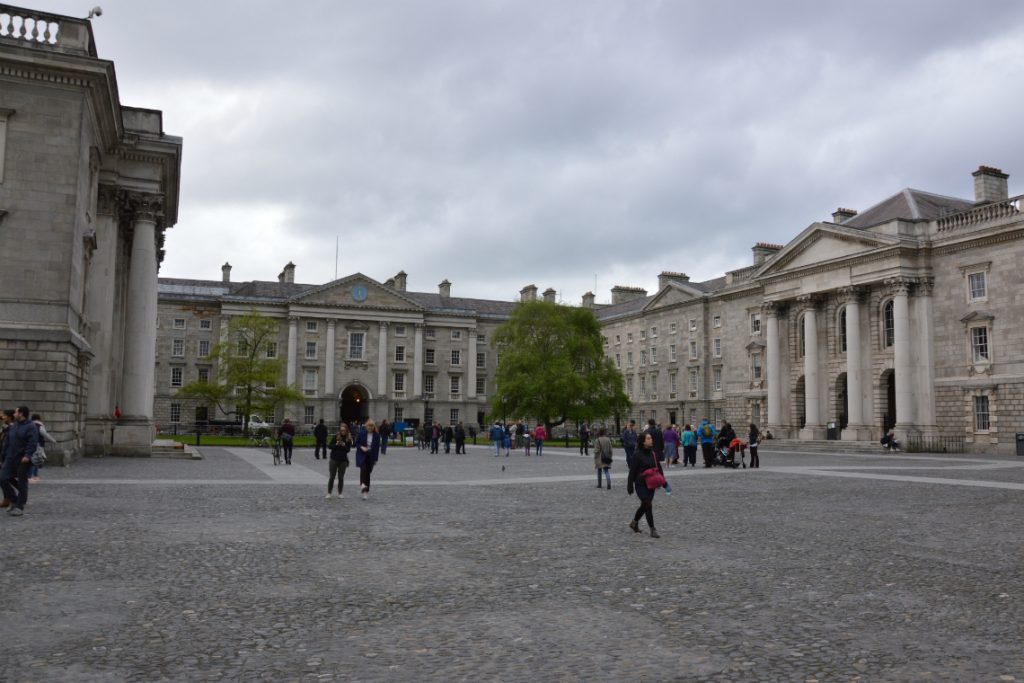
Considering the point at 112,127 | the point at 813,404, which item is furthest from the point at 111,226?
the point at 813,404

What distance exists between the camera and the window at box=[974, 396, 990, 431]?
4359 cm

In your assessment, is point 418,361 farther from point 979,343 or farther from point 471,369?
point 979,343

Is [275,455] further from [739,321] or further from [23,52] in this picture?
[739,321]

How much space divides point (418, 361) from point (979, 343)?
5524 cm

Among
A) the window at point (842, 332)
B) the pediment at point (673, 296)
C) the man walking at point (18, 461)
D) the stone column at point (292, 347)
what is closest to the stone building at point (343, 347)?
the stone column at point (292, 347)

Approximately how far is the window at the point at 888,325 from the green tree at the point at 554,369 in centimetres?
1897

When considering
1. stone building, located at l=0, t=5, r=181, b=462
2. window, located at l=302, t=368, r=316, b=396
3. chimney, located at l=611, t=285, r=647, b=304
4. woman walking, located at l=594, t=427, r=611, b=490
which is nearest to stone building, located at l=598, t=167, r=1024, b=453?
chimney, located at l=611, t=285, r=647, b=304

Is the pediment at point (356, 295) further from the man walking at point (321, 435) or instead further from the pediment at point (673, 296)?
the man walking at point (321, 435)

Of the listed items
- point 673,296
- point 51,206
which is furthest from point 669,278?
point 51,206

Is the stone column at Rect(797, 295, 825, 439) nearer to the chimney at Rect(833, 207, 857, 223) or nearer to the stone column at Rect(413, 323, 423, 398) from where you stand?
the chimney at Rect(833, 207, 857, 223)

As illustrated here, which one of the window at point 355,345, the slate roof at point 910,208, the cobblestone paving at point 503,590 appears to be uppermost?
the slate roof at point 910,208

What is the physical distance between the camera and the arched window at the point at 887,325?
4912 cm

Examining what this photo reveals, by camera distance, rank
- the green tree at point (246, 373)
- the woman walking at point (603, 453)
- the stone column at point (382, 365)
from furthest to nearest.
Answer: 1. the stone column at point (382, 365)
2. the green tree at point (246, 373)
3. the woman walking at point (603, 453)

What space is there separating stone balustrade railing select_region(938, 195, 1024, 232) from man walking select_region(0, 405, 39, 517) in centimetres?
4333
